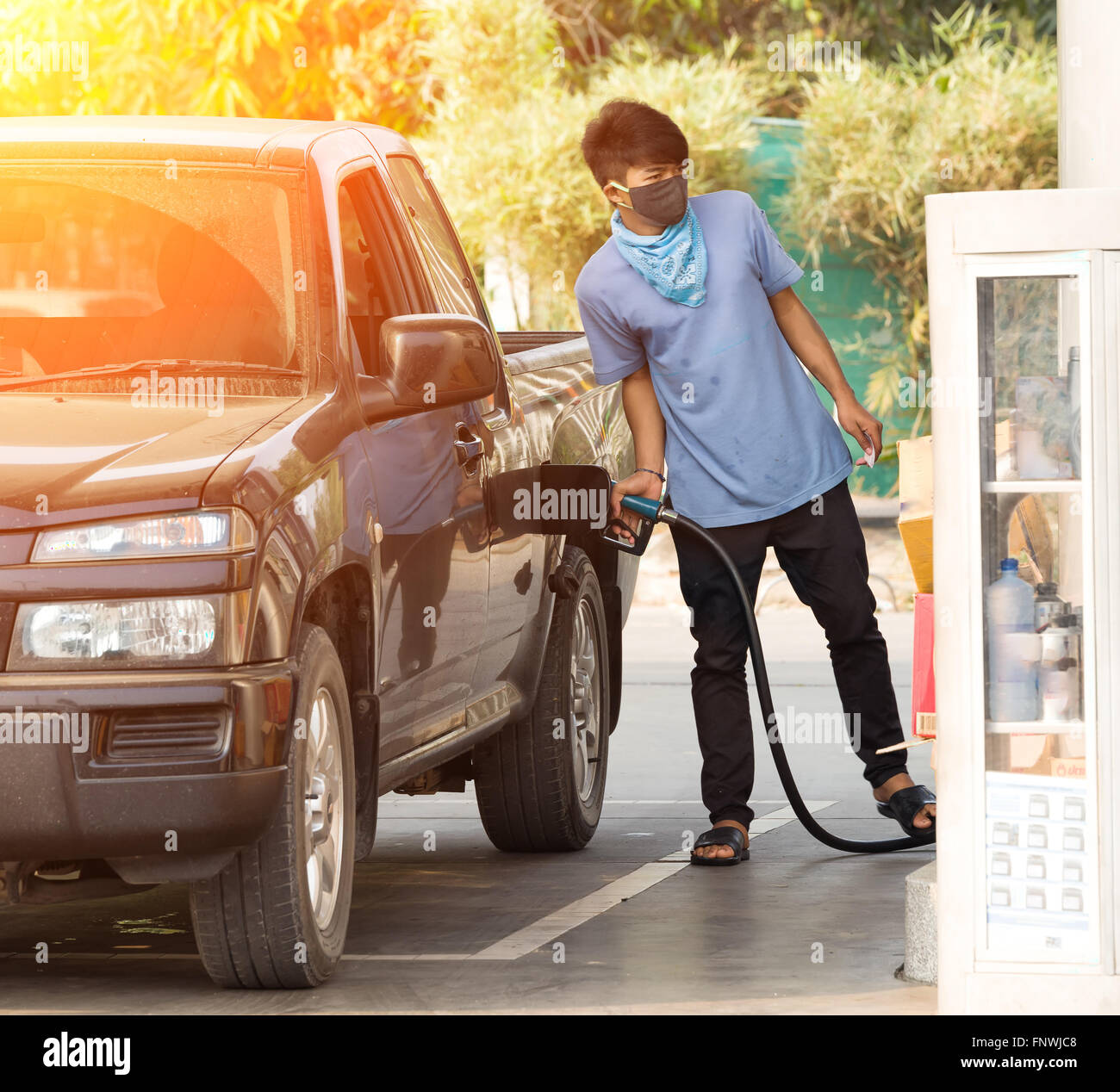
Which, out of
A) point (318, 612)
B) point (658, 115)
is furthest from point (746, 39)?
point (318, 612)

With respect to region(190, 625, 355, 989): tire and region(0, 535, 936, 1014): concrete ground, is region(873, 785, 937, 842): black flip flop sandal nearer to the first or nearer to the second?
region(0, 535, 936, 1014): concrete ground

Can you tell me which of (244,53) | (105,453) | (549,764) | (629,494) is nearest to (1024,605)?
(105,453)


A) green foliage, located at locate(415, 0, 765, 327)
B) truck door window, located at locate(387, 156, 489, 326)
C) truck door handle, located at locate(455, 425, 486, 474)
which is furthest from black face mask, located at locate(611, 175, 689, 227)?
green foliage, located at locate(415, 0, 765, 327)

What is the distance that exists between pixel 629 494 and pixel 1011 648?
2.32 meters

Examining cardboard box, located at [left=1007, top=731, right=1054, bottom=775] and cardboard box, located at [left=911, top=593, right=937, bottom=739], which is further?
cardboard box, located at [left=911, top=593, right=937, bottom=739]

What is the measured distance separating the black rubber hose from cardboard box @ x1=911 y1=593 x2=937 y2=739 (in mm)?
954

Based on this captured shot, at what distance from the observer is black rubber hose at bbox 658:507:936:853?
252 inches

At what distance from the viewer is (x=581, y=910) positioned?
5762 mm

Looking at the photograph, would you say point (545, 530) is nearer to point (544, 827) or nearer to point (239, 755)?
point (544, 827)

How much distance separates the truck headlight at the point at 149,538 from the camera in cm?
416

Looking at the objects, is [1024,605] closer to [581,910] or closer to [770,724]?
[581,910]

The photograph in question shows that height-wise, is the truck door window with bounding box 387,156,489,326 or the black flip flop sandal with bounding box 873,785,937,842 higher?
the truck door window with bounding box 387,156,489,326

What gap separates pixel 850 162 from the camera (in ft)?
50.3

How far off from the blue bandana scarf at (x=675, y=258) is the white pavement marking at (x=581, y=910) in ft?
5.37
